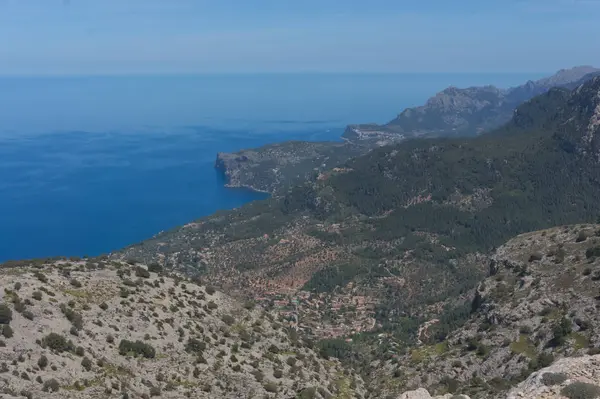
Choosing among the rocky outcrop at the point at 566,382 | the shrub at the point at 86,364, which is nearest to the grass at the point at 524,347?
the rocky outcrop at the point at 566,382

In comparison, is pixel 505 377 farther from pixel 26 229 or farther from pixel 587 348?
pixel 26 229

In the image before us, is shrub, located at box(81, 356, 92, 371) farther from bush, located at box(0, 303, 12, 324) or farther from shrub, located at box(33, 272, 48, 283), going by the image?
shrub, located at box(33, 272, 48, 283)

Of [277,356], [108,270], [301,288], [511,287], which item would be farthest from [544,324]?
[301,288]

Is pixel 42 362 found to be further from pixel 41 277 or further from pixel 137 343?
pixel 41 277

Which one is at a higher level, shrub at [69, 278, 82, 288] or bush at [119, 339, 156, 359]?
shrub at [69, 278, 82, 288]

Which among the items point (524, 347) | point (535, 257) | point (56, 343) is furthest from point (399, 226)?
point (56, 343)

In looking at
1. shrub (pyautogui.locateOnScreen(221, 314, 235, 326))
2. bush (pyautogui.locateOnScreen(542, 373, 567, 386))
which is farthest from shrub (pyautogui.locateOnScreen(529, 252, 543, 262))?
bush (pyautogui.locateOnScreen(542, 373, 567, 386))
